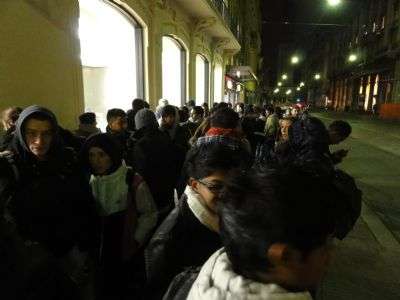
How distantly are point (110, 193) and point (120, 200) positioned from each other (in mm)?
94

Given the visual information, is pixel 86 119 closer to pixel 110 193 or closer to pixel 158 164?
pixel 158 164

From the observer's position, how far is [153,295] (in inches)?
63.1

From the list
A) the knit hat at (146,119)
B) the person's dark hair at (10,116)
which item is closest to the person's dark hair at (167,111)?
the knit hat at (146,119)

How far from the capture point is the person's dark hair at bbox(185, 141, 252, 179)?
1788mm

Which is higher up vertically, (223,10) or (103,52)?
(223,10)

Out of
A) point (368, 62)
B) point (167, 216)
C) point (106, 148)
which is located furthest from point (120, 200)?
point (368, 62)

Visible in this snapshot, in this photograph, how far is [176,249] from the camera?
1563mm

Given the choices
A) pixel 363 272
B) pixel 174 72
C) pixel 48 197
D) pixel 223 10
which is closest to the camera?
pixel 48 197

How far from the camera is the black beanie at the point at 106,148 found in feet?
7.98

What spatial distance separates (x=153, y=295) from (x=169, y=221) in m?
0.35

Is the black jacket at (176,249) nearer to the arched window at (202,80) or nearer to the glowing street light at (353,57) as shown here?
the arched window at (202,80)

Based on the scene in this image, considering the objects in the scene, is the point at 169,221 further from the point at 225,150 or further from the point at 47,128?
the point at 47,128

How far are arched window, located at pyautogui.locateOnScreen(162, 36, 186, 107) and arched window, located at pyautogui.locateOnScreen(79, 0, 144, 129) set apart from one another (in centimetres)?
224

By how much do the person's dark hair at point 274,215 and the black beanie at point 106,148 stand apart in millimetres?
1704
